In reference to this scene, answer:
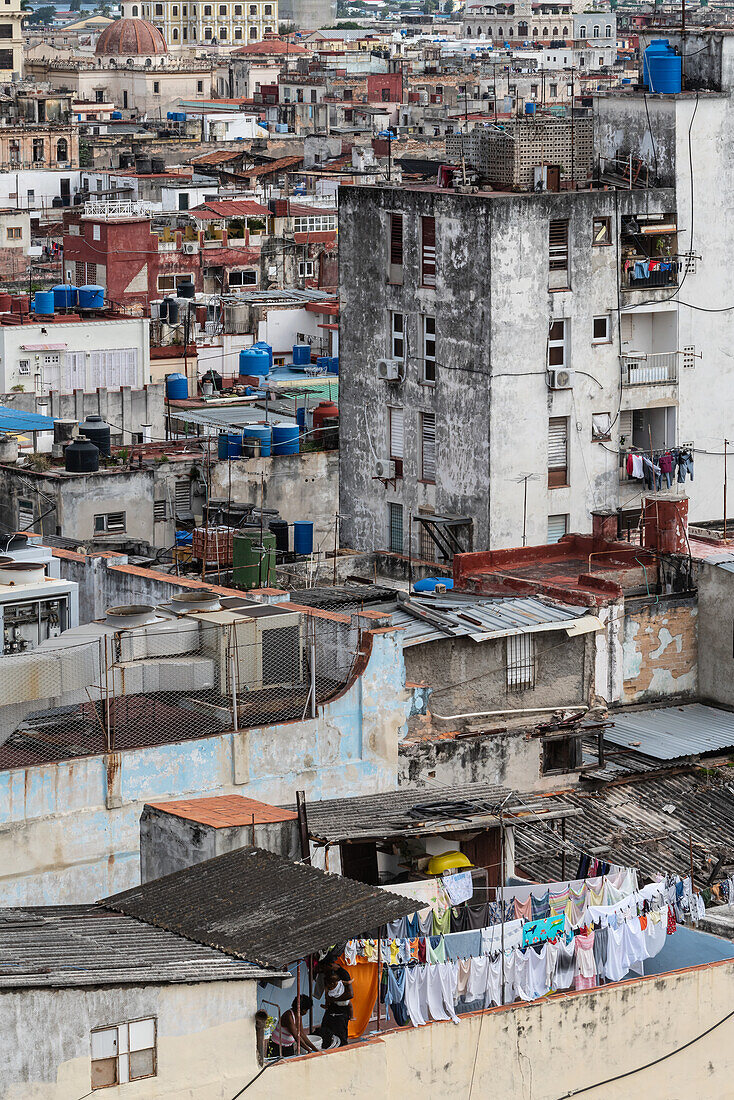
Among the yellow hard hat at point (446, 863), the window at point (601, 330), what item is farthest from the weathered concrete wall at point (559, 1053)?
the window at point (601, 330)

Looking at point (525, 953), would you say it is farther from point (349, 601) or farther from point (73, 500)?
point (73, 500)

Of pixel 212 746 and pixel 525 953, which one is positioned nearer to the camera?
pixel 525 953

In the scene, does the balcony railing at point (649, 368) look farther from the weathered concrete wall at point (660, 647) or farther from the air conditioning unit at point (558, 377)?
the weathered concrete wall at point (660, 647)

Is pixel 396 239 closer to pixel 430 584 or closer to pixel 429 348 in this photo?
pixel 429 348

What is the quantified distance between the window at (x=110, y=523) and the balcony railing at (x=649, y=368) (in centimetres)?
1215

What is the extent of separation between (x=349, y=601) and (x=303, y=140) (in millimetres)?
105718

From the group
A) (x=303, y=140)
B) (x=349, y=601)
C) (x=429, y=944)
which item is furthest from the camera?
(x=303, y=140)

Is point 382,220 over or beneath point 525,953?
over

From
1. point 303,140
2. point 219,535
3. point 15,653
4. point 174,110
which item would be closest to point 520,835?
point 15,653

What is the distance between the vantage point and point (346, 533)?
53.9 m

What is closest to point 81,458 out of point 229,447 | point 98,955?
point 229,447

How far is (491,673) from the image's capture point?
3828 centimetres

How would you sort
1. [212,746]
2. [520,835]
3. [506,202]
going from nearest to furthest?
[212,746] → [520,835] → [506,202]

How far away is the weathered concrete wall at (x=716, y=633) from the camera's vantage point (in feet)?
135
